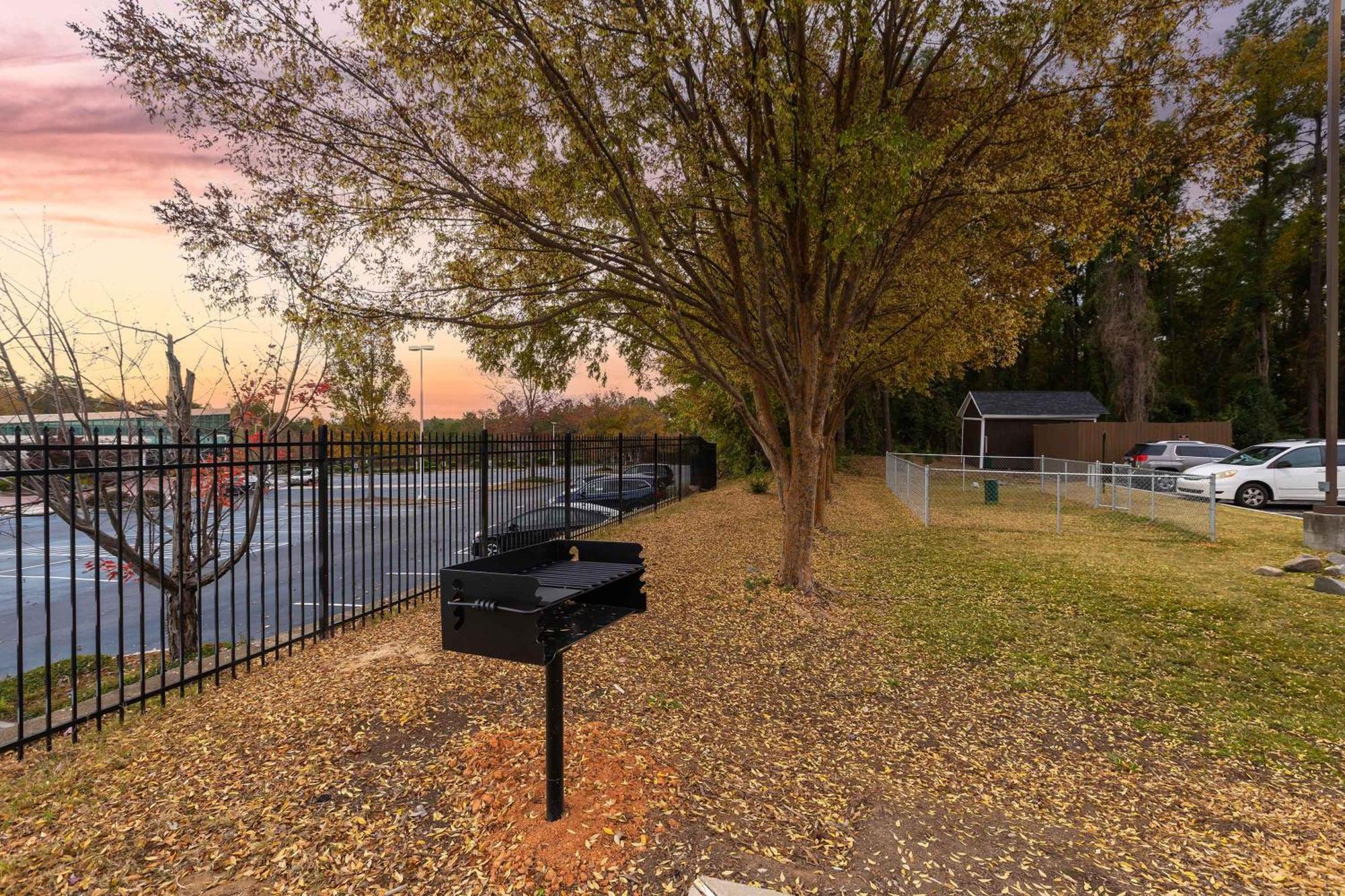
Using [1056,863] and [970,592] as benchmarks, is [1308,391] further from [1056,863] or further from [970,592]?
[1056,863]

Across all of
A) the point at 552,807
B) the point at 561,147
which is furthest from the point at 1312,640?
the point at 561,147

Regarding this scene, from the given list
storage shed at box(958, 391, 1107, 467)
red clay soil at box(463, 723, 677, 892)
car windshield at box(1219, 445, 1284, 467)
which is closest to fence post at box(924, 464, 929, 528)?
car windshield at box(1219, 445, 1284, 467)

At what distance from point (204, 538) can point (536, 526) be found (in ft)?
15.7

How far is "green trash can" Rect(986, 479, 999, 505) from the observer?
682 inches

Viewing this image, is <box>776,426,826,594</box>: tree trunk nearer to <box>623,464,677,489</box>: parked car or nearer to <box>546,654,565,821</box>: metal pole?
<box>546,654,565,821</box>: metal pole

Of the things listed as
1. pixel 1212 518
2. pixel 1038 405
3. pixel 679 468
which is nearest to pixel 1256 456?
pixel 1212 518

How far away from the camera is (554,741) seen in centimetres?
292

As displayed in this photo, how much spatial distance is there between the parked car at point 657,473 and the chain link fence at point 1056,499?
647cm

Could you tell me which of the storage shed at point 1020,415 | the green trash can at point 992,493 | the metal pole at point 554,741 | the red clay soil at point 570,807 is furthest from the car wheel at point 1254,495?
the metal pole at point 554,741

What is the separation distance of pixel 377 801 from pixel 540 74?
5.90 m

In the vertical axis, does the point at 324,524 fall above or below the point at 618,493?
above

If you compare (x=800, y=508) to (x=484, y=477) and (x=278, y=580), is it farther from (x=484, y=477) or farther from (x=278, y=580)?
(x=278, y=580)

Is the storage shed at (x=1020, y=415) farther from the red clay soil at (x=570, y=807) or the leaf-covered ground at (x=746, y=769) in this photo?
the red clay soil at (x=570, y=807)

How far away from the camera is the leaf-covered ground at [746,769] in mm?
2799
